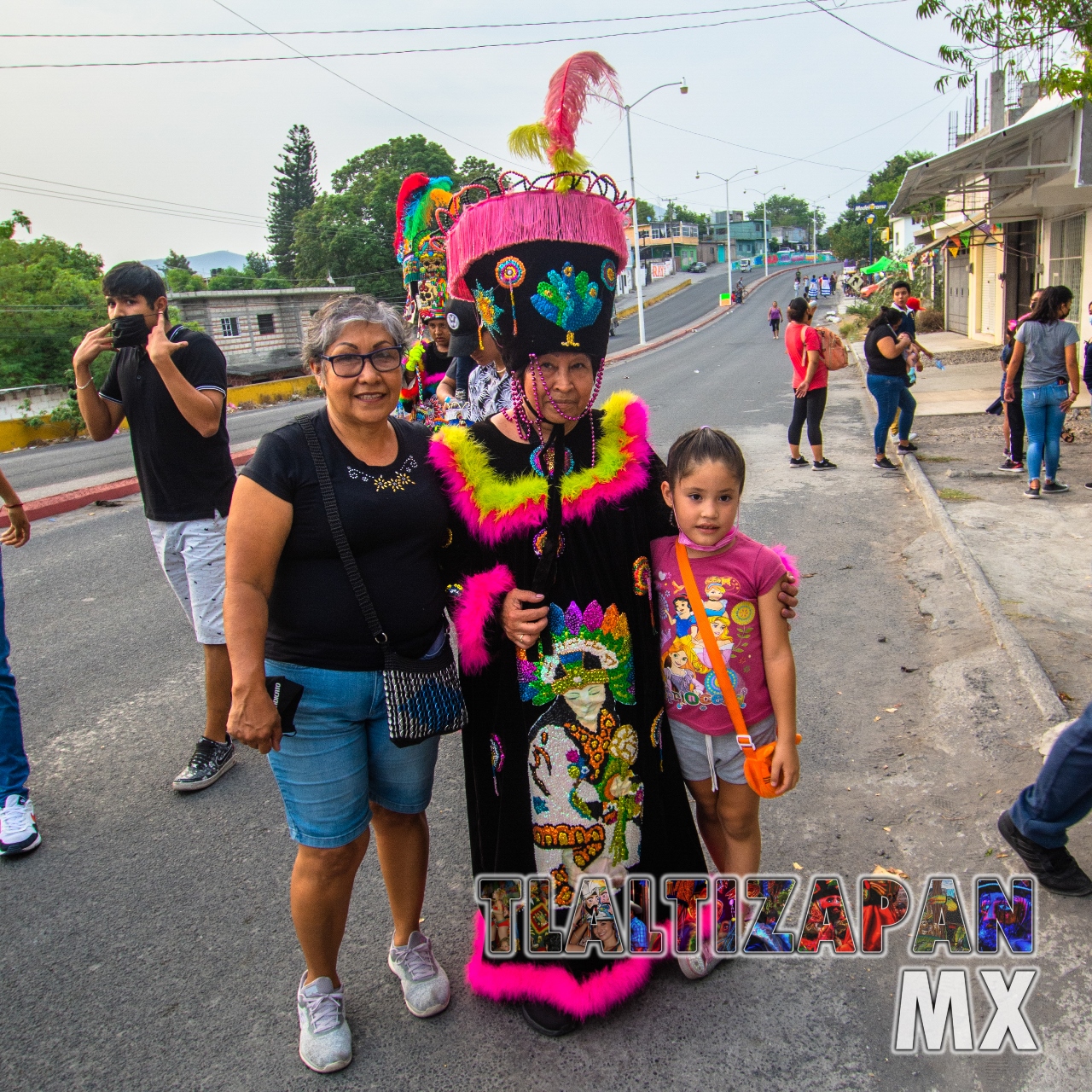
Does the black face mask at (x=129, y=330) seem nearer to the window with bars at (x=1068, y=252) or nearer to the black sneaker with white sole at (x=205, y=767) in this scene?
the black sneaker with white sole at (x=205, y=767)

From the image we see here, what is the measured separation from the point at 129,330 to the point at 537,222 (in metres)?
1.95

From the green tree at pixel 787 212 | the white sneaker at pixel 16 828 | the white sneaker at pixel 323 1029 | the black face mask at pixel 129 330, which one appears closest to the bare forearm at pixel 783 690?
the white sneaker at pixel 323 1029

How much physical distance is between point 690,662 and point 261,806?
2.05m

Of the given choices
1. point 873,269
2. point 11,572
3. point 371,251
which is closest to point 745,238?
point 371,251

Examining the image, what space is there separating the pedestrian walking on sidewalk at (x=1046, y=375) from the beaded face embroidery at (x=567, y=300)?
234 inches

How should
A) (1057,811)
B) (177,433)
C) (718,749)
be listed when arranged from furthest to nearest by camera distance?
1. (177,433)
2. (1057,811)
3. (718,749)

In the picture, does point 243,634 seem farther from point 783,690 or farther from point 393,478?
point 783,690

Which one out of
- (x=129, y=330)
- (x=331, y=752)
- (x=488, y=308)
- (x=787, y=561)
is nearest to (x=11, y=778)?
(x=129, y=330)

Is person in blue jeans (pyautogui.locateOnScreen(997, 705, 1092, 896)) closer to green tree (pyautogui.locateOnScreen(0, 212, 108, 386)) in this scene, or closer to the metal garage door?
the metal garage door

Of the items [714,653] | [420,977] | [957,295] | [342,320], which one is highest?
Result: [342,320]

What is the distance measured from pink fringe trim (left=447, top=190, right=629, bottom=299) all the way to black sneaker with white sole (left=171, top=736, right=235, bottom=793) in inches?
98.0

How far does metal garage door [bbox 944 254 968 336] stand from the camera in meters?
25.8

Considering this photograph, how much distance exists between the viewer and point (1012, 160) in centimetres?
1471

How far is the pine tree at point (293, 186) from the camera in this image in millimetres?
70000
